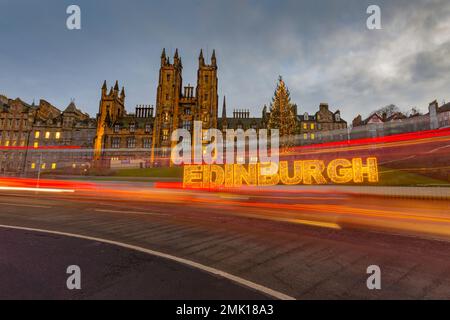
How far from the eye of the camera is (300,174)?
3338 centimetres

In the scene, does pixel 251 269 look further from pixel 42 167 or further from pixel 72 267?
pixel 42 167

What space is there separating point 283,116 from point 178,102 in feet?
129

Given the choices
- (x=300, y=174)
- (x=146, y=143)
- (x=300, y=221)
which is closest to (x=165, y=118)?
(x=146, y=143)

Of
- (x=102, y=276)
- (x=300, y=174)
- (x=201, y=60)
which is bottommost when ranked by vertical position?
(x=102, y=276)

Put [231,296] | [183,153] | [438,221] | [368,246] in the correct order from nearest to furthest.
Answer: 1. [231,296]
2. [368,246]
3. [438,221]
4. [183,153]

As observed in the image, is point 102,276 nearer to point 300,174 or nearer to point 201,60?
point 300,174

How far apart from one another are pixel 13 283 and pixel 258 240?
19.6 ft

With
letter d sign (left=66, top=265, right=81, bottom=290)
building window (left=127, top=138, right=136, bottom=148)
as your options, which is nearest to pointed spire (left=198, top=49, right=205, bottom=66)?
building window (left=127, top=138, right=136, bottom=148)

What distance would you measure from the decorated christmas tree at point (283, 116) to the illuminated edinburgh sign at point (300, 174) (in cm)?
402

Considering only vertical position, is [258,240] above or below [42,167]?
below
